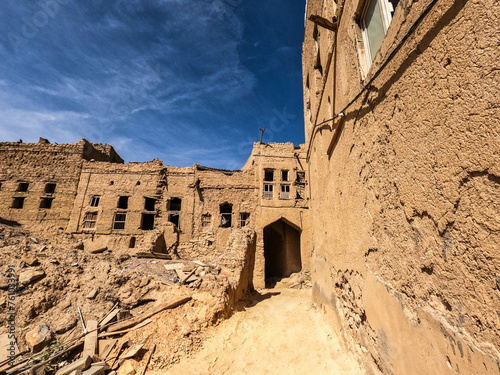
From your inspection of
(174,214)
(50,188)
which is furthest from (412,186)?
(50,188)

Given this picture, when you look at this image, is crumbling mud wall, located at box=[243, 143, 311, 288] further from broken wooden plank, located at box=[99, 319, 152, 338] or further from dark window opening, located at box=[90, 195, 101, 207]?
dark window opening, located at box=[90, 195, 101, 207]

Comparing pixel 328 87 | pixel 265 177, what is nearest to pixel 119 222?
pixel 265 177

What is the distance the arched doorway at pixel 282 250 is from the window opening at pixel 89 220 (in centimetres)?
1222

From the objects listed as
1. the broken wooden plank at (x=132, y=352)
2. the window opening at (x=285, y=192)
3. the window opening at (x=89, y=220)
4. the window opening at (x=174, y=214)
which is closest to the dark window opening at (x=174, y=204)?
the window opening at (x=174, y=214)

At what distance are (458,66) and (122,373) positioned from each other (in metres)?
6.44

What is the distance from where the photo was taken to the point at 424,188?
1.98m

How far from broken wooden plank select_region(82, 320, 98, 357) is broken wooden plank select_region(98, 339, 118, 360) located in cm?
12

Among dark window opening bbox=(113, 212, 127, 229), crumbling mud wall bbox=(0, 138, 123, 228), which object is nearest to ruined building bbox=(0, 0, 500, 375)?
dark window opening bbox=(113, 212, 127, 229)

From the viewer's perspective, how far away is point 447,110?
5.62ft

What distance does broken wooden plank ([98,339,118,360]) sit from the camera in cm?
489

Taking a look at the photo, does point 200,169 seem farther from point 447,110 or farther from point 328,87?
point 447,110

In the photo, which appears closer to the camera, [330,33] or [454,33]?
[454,33]

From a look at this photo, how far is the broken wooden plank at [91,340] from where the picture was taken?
16.0 feet

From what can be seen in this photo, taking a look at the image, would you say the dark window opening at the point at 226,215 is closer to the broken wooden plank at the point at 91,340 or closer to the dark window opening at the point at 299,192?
the dark window opening at the point at 299,192
